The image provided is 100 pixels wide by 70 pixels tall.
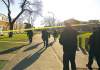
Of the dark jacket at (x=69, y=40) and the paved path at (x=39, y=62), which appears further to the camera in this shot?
the paved path at (x=39, y=62)

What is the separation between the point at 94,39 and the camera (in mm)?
11695

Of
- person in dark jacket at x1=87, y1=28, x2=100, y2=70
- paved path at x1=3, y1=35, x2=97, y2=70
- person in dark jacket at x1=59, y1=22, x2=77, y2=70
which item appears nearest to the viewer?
person in dark jacket at x1=59, y1=22, x2=77, y2=70

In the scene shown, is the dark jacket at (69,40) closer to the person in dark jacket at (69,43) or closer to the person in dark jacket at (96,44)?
the person in dark jacket at (69,43)

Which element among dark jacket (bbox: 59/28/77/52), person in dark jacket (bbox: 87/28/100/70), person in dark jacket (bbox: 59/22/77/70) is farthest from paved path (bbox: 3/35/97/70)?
dark jacket (bbox: 59/28/77/52)

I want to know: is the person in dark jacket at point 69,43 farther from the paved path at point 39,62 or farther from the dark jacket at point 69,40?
the paved path at point 39,62

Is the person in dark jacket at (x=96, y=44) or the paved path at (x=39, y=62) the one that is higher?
the person in dark jacket at (x=96, y=44)

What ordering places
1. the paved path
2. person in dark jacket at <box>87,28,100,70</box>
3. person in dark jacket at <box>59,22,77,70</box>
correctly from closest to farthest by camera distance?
person in dark jacket at <box>59,22,77,70</box> → person in dark jacket at <box>87,28,100,70</box> → the paved path

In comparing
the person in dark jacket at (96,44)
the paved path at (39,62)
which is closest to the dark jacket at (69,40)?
the person in dark jacket at (96,44)

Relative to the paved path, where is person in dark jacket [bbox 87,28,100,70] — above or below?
above

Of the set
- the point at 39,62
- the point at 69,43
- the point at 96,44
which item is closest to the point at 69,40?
the point at 69,43

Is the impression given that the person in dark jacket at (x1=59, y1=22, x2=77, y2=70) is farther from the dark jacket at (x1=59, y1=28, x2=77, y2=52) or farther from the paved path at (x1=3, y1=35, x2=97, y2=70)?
the paved path at (x1=3, y1=35, x2=97, y2=70)

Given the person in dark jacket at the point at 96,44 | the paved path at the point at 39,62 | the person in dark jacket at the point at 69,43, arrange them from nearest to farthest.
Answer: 1. the person in dark jacket at the point at 69,43
2. the person in dark jacket at the point at 96,44
3. the paved path at the point at 39,62

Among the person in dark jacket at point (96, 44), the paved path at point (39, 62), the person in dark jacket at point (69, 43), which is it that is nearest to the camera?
the person in dark jacket at point (69, 43)

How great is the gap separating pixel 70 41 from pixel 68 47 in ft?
0.74
